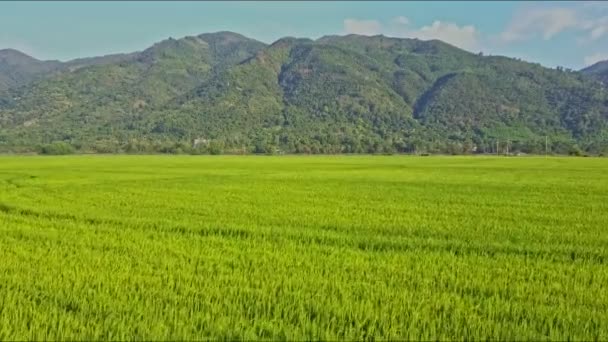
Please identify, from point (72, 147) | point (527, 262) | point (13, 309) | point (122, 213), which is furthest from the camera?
point (72, 147)

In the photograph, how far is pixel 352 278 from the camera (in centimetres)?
905

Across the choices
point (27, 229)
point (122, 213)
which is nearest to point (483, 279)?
point (27, 229)

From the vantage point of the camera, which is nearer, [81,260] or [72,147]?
[81,260]

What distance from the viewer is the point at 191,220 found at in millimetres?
16875

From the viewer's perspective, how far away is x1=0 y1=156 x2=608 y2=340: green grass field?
254 inches

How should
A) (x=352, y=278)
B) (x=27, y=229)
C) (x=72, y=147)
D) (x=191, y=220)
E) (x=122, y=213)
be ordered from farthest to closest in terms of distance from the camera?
(x=72, y=147) < (x=122, y=213) < (x=191, y=220) < (x=27, y=229) < (x=352, y=278)

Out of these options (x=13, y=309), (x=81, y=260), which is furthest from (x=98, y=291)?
(x=81, y=260)

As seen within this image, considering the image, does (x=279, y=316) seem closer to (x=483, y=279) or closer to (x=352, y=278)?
(x=352, y=278)

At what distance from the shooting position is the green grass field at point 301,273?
21.1 feet

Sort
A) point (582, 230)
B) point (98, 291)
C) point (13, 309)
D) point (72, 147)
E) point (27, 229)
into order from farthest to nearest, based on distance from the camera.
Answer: point (72, 147)
point (582, 230)
point (27, 229)
point (98, 291)
point (13, 309)

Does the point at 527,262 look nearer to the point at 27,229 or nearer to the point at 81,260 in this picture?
the point at 81,260

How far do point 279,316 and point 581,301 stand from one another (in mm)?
4243

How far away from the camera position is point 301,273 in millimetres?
9203

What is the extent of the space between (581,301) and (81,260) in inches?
Result: 311
